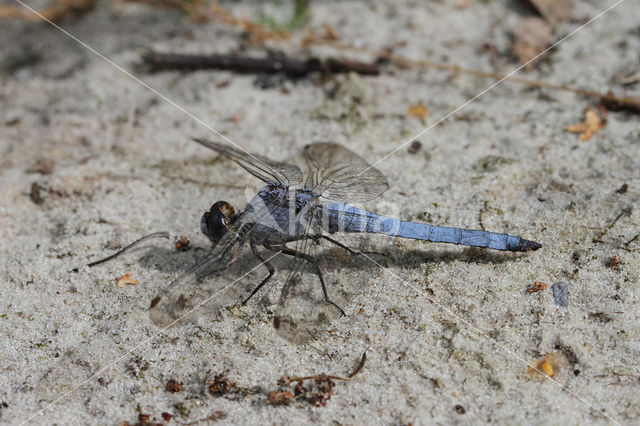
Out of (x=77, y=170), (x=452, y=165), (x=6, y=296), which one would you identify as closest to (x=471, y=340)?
(x=452, y=165)

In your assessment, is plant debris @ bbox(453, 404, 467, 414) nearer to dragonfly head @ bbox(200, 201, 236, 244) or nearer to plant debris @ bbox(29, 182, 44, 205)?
dragonfly head @ bbox(200, 201, 236, 244)

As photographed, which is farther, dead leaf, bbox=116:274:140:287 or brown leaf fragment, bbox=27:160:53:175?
brown leaf fragment, bbox=27:160:53:175

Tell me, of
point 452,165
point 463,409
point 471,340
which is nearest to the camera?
point 463,409

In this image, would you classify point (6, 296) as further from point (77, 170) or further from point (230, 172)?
point (230, 172)

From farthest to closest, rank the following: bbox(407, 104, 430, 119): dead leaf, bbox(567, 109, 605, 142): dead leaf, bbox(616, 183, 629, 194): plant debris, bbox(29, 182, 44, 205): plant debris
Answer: bbox(407, 104, 430, 119): dead leaf, bbox(567, 109, 605, 142): dead leaf, bbox(29, 182, 44, 205): plant debris, bbox(616, 183, 629, 194): plant debris

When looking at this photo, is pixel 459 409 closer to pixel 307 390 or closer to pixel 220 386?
pixel 307 390

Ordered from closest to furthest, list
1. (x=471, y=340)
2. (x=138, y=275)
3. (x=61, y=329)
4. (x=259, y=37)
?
(x=471, y=340)
(x=61, y=329)
(x=138, y=275)
(x=259, y=37)

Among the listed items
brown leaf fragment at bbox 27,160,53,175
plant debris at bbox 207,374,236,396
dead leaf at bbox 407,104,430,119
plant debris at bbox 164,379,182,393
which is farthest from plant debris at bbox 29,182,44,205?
dead leaf at bbox 407,104,430,119

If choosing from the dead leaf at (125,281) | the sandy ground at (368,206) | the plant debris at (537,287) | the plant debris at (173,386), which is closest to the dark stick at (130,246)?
the sandy ground at (368,206)

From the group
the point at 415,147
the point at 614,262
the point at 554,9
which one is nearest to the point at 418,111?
the point at 415,147
